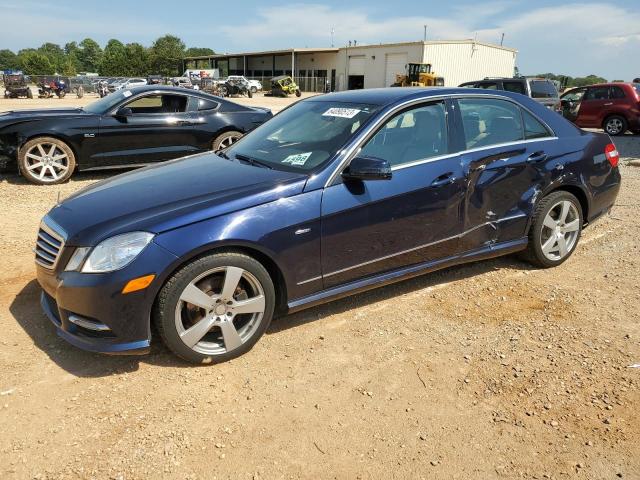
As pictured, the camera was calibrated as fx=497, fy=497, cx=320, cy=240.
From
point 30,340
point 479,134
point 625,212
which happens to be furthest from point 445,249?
point 625,212

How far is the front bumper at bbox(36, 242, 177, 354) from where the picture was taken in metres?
2.69

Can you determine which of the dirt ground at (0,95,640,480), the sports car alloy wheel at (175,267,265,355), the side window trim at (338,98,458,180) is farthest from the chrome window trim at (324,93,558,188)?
the dirt ground at (0,95,640,480)

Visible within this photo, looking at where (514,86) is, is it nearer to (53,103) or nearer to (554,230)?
(554,230)

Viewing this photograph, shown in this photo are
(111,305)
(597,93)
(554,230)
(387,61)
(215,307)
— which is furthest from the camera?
(387,61)

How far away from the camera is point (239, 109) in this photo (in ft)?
28.4

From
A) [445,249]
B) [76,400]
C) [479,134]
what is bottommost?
[76,400]

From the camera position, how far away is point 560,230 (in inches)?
177

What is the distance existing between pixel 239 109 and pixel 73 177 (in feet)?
9.68

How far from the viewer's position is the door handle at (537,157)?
13.6ft

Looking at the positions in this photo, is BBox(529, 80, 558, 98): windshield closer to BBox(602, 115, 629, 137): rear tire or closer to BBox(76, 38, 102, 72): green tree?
BBox(602, 115, 629, 137): rear tire

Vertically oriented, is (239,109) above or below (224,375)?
above

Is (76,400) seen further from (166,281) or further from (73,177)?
(73,177)

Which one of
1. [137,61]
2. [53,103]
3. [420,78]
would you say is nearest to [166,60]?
[137,61]

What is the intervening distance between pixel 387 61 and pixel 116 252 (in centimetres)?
4756
